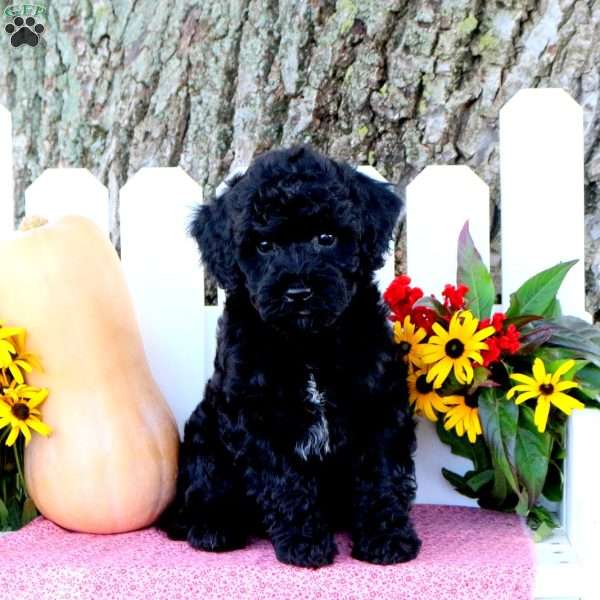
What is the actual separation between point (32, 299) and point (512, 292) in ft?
4.79

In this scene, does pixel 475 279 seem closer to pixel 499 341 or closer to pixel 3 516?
pixel 499 341

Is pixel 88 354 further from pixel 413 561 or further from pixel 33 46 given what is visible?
pixel 33 46

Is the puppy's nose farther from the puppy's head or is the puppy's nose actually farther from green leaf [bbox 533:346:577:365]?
green leaf [bbox 533:346:577:365]

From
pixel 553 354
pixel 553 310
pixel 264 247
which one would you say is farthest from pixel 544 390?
pixel 264 247

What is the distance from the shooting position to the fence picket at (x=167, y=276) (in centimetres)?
307

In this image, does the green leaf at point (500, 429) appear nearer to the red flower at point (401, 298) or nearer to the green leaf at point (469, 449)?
the green leaf at point (469, 449)

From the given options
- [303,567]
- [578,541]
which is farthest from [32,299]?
[578,541]

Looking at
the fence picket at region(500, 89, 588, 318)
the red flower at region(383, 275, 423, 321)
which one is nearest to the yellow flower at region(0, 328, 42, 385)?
the red flower at region(383, 275, 423, 321)

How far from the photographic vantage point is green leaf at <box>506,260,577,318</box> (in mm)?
2773

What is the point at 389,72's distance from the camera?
3562 millimetres

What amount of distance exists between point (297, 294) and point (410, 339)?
66 centimetres

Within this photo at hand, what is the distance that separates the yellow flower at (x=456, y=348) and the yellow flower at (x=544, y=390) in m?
0.13

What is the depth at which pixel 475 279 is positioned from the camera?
2.84m

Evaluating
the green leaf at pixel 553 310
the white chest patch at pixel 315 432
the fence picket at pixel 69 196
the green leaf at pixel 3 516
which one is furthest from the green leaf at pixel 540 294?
the green leaf at pixel 3 516
